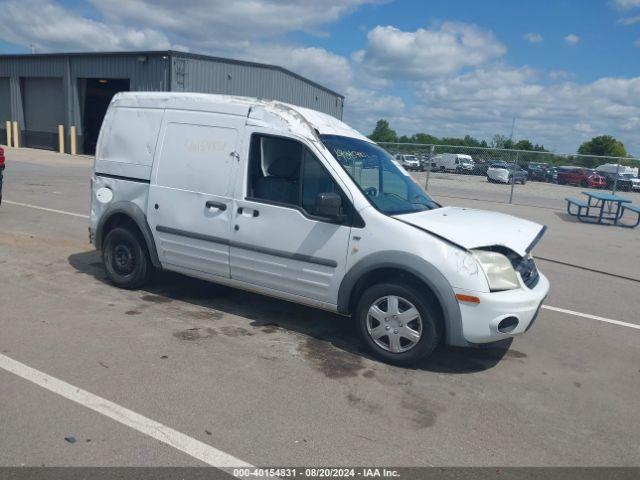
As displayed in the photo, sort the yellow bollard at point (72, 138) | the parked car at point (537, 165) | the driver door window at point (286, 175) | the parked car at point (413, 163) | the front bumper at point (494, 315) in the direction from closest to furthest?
the front bumper at point (494, 315), the driver door window at point (286, 175), the parked car at point (537, 165), the parked car at point (413, 163), the yellow bollard at point (72, 138)

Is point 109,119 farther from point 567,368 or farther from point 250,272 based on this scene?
point 567,368

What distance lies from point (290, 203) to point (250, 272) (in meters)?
0.79

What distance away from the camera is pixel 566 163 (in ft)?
60.1

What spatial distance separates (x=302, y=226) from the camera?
16.1 feet

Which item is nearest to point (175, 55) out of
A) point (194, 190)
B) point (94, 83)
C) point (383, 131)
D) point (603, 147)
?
point (94, 83)

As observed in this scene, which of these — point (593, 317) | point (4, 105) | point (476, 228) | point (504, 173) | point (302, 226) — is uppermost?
point (4, 105)

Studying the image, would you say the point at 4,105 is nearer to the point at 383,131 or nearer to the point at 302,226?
the point at 302,226

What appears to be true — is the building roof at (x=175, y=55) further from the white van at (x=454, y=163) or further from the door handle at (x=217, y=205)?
the door handle at (x=217, y=205)

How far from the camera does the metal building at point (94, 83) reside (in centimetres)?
2853

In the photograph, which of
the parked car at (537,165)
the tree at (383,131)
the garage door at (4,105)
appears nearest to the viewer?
the parked car at (537,165)

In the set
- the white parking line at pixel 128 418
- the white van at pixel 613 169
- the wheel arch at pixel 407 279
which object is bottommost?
the white parking line at pixel 128 418

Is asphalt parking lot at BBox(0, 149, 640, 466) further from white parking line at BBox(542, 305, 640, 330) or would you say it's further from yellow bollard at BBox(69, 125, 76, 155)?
yellow bollard at BBox(69, 125, 76, 155)

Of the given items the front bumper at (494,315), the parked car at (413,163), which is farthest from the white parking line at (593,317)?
the parked car at (413,163)

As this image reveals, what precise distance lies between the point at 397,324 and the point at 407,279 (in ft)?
1.23
